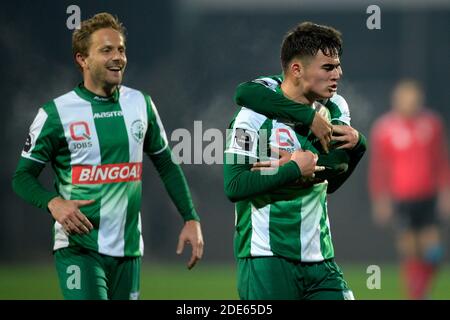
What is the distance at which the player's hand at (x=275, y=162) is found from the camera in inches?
155

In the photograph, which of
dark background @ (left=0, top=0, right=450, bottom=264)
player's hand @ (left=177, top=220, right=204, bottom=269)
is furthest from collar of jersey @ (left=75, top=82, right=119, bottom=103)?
dark background @ (left=0, top=0, right=450, bottom=264)

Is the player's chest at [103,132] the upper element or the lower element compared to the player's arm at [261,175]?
upper

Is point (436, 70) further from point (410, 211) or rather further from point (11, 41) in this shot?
point (11, 41)

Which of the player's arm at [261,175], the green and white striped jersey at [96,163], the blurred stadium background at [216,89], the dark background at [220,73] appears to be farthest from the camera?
the dark background at [220,73]

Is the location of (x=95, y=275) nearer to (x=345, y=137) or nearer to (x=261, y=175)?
(x=261, y=175)

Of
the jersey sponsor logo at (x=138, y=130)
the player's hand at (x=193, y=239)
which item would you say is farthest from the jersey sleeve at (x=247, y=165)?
the jersey sponsor logo at (x=138, y=130)

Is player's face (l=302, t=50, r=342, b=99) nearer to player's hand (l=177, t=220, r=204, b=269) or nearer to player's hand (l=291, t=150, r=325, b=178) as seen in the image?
player's hand (l=291, t=150, r=325, b=178)

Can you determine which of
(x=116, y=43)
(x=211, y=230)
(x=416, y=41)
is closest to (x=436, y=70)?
(x=416, y=41)

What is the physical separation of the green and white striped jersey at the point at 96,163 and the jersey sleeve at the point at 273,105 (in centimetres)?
66

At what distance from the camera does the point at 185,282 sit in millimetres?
9375

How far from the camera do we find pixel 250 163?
13.0 feet

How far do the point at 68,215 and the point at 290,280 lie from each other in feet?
3.31

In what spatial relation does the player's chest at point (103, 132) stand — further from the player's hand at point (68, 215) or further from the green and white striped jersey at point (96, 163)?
the player's hand at point (68, 215)

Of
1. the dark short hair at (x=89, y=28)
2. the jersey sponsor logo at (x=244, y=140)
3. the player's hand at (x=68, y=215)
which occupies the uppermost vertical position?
the dark short hair at (x=89, y=28)
